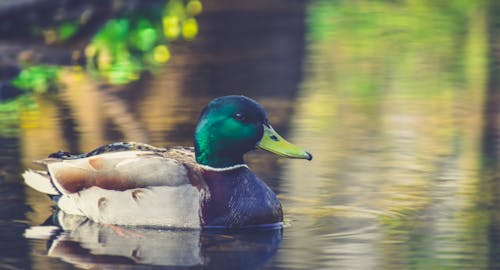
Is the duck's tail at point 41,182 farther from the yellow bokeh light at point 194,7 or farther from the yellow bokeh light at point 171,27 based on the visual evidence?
the yellow bokeh light at point 194,7

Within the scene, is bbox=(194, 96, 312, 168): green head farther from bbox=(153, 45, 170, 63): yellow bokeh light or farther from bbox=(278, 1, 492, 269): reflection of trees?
bbox=(153, 45, 170, 63): yellow bokeh light

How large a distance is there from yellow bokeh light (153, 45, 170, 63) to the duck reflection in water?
27.9 feet

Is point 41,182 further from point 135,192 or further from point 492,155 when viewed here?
point 492,155

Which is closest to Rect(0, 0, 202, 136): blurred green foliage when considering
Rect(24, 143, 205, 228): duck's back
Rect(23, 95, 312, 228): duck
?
Rect(24, 143, 205, 228): duck's back

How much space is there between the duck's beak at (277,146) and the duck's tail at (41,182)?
1401 mm

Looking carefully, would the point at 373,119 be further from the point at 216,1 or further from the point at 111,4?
the point at 216,1

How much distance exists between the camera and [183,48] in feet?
64.2

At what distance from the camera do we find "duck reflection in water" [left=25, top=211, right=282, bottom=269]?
360 inches

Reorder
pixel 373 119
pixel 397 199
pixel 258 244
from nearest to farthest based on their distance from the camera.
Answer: pixel 258 244
pixel 397 199
pixel 373 119

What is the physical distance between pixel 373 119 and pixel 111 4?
4.94m

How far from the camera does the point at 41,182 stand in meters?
10.6

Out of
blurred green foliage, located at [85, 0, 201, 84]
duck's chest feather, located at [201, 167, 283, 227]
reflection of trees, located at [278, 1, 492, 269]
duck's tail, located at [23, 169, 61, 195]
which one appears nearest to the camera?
reflection of trees, located at [278, 1, 492, 269]

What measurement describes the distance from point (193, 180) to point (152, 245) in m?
0.52

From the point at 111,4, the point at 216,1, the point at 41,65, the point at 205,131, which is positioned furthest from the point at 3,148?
the point at 216,1
